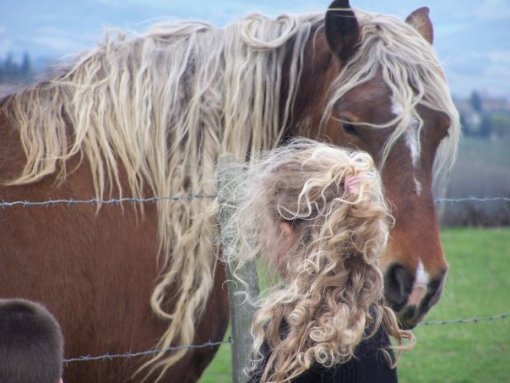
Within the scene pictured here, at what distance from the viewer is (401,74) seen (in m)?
2.85

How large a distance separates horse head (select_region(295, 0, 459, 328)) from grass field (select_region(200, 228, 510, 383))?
95 centimetres

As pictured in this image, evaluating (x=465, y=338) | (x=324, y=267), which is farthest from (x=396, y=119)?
(x=465, y=338)

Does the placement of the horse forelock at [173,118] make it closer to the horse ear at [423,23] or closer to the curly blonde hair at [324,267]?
the horse ear at [423,23]

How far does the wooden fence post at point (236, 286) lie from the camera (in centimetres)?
268

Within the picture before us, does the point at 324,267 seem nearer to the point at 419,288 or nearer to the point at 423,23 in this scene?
the point at 419,288

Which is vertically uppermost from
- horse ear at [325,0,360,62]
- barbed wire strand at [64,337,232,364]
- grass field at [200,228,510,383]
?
horse ear at [325,0,360,62]

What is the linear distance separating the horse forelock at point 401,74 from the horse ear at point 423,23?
286 millimetres

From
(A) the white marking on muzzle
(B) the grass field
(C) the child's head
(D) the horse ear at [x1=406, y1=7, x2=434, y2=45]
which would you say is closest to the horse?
(A) the white marking on muzzle

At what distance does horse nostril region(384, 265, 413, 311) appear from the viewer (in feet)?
8.43

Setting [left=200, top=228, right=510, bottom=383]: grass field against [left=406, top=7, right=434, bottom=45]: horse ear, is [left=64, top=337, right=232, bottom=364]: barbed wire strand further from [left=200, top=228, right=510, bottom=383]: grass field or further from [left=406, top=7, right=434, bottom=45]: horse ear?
[left=406, top=7, right=434, bottom=45]: horse ear

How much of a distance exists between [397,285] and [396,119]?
0.61 meters

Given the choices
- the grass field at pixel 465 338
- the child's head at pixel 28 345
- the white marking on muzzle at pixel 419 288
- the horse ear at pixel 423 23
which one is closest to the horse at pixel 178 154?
the white marking on muzzle at pixel 419 288

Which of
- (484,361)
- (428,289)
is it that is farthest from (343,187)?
(484,361)

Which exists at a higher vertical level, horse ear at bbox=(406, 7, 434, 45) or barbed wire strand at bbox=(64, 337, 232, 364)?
horse ear at bbox=(406, 7, 434, 45)
